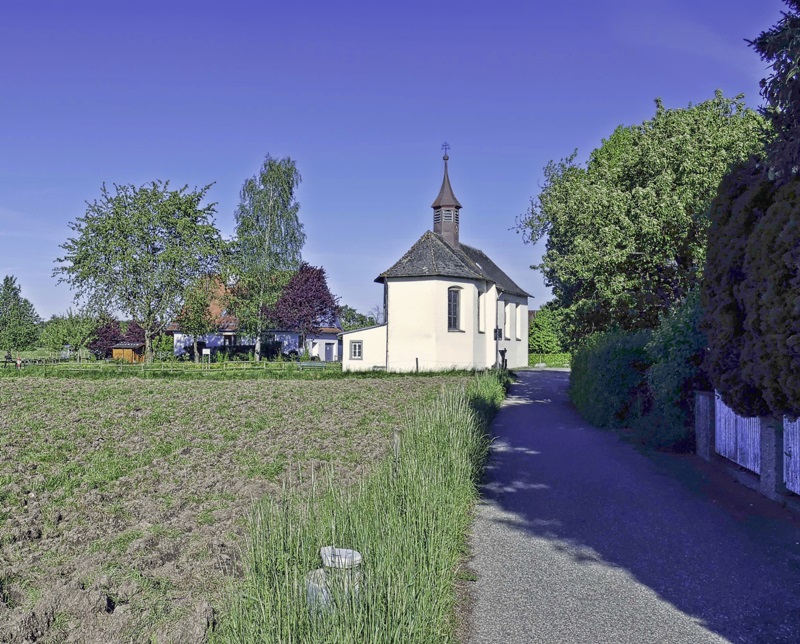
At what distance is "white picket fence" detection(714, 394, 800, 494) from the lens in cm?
832

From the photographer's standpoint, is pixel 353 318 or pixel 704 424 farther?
pixel 353 318

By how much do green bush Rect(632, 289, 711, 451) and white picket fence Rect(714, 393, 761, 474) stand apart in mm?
814

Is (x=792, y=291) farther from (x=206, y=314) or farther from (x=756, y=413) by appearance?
(x=206, y=314)

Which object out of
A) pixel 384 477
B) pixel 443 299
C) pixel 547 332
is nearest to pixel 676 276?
pixel 384 477

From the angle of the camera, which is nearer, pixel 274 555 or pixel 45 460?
pixel 274 555

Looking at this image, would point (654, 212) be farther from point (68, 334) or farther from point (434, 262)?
point (68, 334)

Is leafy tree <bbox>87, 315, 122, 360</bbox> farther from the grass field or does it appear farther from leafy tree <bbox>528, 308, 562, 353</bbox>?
the grass field

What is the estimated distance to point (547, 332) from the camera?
6531cm

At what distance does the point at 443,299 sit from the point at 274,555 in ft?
118

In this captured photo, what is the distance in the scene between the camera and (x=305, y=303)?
59.6 meters

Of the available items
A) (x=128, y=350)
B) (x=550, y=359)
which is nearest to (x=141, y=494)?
(x=550, y=359)

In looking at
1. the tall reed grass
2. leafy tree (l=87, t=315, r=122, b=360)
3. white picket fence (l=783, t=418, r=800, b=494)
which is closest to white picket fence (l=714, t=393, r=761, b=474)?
white picket fence (l=783, t=418, r=800, b=494)

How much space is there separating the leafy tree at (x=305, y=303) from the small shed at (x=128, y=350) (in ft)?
49.1

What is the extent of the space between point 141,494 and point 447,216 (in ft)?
127
